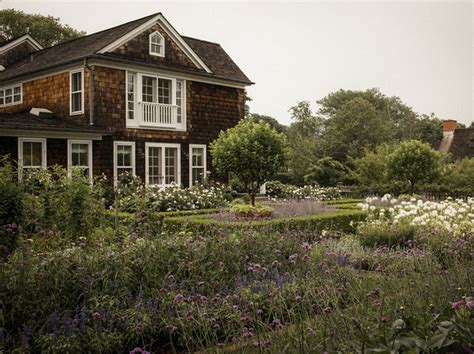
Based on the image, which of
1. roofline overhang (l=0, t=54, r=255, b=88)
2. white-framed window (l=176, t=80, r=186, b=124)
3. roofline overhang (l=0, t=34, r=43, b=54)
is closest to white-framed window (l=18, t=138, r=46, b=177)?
roofline overhang (l=0, t=54, r=255, b=88)

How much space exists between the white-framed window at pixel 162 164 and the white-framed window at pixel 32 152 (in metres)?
4.00

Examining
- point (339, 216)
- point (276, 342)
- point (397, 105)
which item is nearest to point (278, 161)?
point (339, 216)

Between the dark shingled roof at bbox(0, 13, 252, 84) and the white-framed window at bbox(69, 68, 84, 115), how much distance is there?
602mm

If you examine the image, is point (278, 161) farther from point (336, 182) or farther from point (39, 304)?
point (336, 182)

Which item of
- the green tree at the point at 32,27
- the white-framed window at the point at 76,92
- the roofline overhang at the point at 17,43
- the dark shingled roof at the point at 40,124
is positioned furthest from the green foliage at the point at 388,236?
the green tree at the point at 32,27

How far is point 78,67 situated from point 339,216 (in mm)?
12423

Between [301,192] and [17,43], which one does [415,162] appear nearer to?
[301,192]

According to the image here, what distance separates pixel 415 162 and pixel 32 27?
28.8 metres

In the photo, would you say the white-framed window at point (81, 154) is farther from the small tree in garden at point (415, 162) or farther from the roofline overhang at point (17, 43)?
the small tree in garden at point (415, 162)

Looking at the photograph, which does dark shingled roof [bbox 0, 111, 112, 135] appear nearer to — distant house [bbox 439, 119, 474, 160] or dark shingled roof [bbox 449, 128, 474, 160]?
distant house [bbox 439, 119, 474, 160]

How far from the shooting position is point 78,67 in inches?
792

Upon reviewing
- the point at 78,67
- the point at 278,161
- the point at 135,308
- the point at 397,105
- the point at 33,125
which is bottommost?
the point at 135,308

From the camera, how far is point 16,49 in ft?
93.4

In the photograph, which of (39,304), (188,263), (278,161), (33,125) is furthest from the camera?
(33,125)
